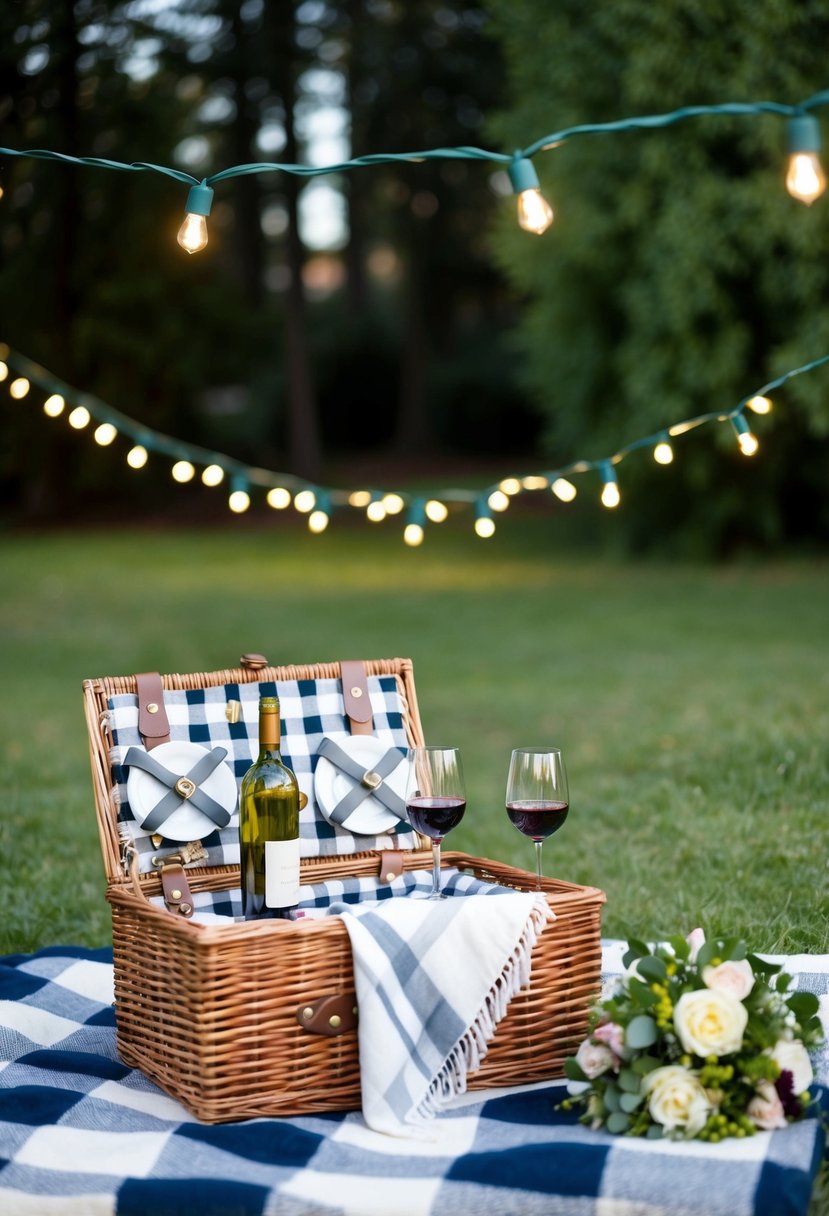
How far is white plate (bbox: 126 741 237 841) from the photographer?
100 inches

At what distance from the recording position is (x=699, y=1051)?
1.91 metres

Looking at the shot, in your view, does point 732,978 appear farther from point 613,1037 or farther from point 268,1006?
point 268,1006

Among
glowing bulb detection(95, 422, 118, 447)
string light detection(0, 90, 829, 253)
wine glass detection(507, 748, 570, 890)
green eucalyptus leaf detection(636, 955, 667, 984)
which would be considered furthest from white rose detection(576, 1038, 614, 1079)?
glowing bulb detection(95, 422, 118, 447)

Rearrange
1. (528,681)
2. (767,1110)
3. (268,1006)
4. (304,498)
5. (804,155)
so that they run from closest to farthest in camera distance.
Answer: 1. (804,155)
2. (767,1110)
3. (268,1006)
4. (304,498)
5. (528,681)

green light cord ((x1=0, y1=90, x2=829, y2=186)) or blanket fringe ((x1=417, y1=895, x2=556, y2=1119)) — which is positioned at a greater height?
green light cord ((x1=0, y1=90, x2=829, y2=186))

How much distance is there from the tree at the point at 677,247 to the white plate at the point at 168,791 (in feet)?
28.0

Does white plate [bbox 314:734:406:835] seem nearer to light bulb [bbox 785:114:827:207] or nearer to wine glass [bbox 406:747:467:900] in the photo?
wine glass [bbox 406:747:467:900]

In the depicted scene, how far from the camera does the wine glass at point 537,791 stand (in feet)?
7.45

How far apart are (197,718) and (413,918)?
0.74m

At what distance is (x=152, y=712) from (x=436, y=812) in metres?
0.65

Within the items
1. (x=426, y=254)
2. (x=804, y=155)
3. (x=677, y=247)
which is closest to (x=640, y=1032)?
(x=804, y=155)

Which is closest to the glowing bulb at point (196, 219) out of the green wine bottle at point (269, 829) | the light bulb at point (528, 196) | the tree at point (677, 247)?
the light bulb at point (528, 196)

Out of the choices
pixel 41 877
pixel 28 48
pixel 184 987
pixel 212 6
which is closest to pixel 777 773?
pixel 41 877

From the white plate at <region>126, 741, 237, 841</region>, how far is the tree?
8549mm
